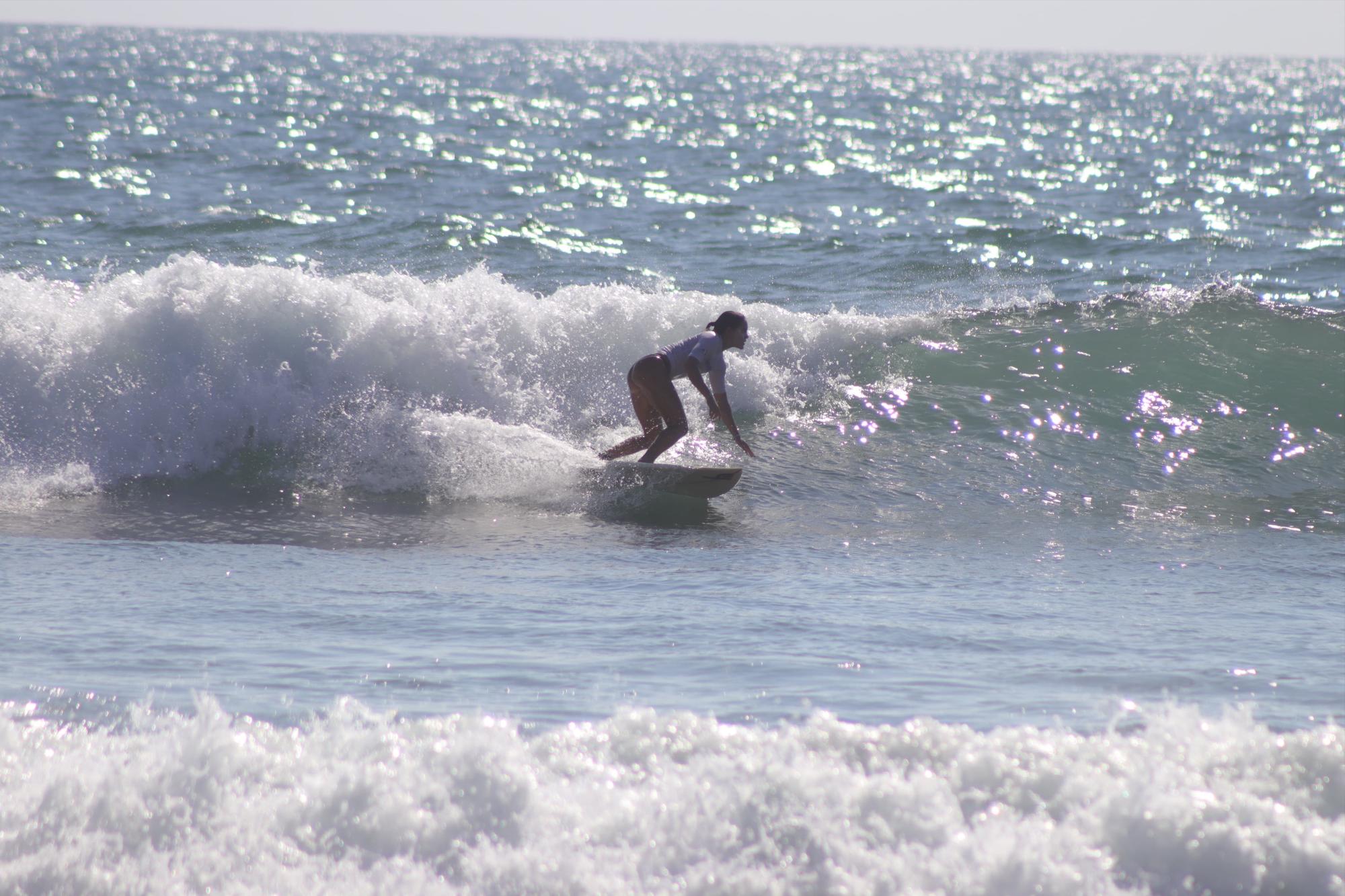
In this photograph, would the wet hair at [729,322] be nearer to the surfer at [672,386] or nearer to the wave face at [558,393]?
the surfer at [672,386]

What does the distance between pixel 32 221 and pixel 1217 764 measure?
16.9m

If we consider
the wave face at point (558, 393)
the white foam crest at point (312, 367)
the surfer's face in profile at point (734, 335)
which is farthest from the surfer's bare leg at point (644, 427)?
the surfer's face in profile at point (734, 335)

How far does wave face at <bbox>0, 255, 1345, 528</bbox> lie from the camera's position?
9.30 meters

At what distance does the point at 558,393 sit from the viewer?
10820mm

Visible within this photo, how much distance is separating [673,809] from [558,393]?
725 centimetres

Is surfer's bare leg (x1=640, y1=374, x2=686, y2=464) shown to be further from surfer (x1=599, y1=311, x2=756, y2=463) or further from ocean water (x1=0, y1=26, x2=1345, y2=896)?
ocean water (x1=0, y1=26, x2=1345, y2=896)

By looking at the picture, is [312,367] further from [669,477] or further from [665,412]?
[669,477]

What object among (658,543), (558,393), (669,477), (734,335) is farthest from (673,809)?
(558,393)

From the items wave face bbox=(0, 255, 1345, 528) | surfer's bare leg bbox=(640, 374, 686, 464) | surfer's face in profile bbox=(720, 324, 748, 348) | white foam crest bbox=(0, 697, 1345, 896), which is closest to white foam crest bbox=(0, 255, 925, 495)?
wave face bbox=(0, 255, 1345, 528)

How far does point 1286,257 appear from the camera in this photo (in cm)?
1666

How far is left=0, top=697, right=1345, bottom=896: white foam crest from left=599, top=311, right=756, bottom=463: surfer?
426 centimetres

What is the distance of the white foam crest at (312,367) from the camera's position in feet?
31.3

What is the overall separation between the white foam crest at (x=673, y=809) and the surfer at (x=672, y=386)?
168 inches

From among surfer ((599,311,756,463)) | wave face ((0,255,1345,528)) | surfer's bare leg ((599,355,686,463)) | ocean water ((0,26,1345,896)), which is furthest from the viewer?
wave face ((0,255,1345,528))
